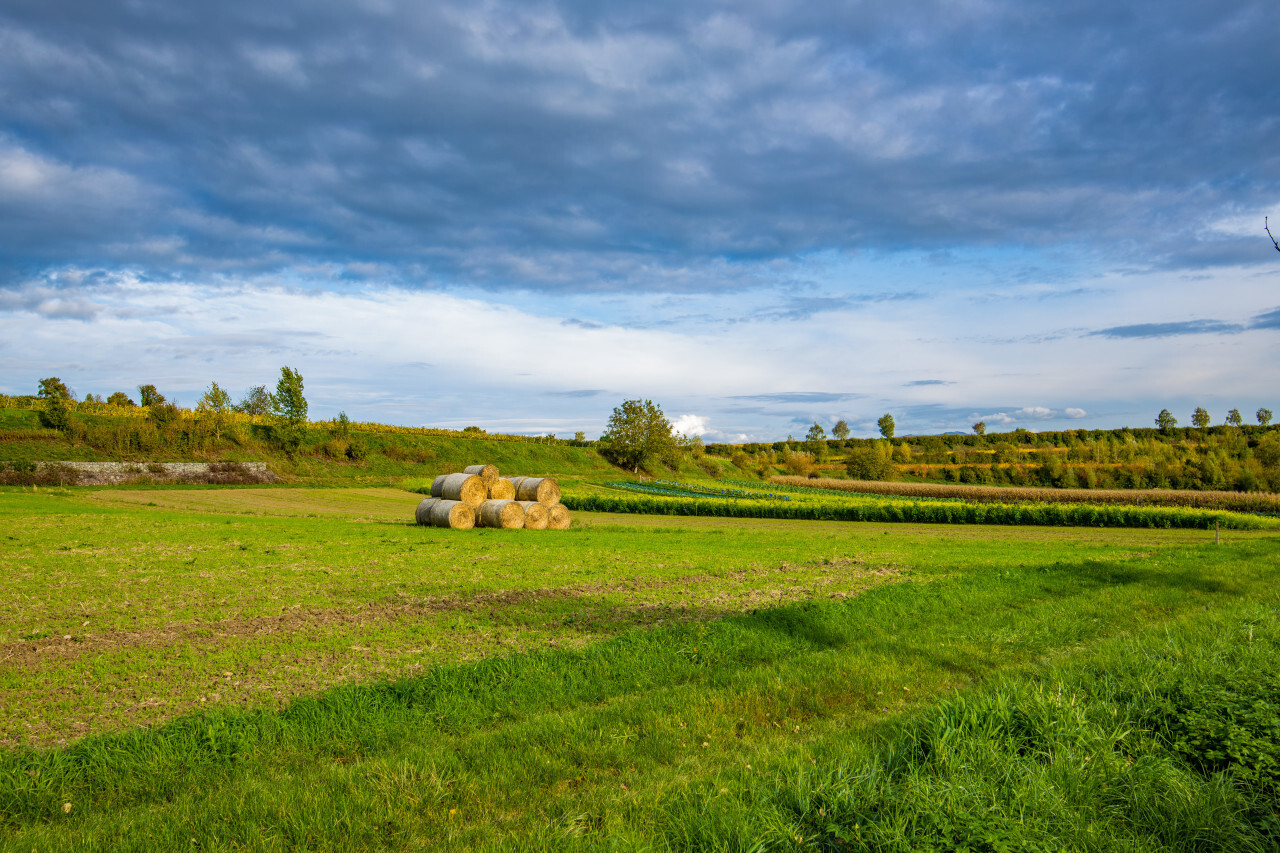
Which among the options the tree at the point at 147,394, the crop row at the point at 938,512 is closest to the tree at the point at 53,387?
the tree at the point at 147,394

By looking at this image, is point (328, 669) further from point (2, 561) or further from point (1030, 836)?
point (2, 561)

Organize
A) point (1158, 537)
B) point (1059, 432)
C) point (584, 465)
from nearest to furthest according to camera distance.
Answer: point (1158, 537) < point (584, 465) < point (1059, 432)

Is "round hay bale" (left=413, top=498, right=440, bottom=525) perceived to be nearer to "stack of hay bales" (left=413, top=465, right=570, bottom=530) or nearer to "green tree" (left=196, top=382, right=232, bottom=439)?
"stack of hay bales" (left=413, top=465, right=570, bottom=530)

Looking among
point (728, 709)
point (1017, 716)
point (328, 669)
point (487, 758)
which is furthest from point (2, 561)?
point (1017, 716)

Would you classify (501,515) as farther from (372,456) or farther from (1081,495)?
(1081,495)

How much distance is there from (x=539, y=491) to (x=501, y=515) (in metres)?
2.65

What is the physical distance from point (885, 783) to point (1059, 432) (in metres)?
116

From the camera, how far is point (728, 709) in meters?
6.38

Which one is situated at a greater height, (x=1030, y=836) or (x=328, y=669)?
(x=1030, y=836)

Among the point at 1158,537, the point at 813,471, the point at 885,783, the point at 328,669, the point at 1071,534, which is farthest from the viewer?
the point at 813,471

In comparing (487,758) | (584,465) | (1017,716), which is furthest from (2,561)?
(584,465)

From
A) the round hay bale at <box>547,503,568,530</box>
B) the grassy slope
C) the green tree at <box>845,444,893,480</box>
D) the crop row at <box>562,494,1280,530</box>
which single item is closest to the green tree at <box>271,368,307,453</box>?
the grassy slope

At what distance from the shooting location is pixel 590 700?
22.7 ft

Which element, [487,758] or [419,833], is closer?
[419,833]
